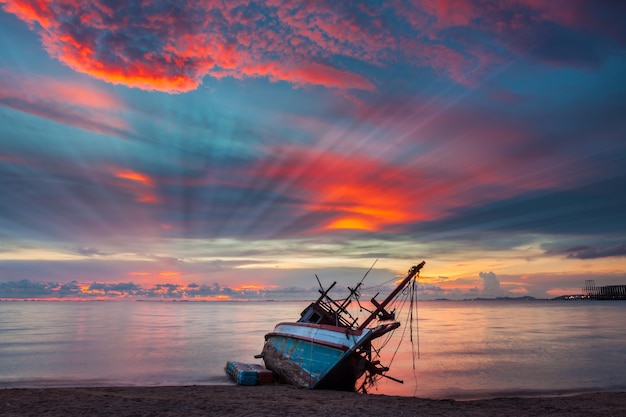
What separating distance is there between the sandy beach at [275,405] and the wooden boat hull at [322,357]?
1159 mm

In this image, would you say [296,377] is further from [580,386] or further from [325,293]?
[580,386]

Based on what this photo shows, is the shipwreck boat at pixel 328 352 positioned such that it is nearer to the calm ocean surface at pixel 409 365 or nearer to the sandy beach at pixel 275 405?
the sandy beach at pixel 275 405

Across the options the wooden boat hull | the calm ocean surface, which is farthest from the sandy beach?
the calm ocean surface

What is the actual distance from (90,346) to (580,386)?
170ft

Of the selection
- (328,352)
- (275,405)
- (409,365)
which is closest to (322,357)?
(328,352)

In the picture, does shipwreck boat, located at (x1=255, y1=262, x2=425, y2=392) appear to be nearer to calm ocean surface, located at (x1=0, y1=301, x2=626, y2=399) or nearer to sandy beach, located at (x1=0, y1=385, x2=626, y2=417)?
sandy beach, located at (x1=0, y1=385, x2=626, y2=417)

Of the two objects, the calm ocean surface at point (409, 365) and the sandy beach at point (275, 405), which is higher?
the sandy beach at point (275, 405)

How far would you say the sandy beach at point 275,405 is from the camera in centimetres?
1631

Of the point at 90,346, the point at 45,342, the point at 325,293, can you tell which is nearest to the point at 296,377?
the point at 325,293

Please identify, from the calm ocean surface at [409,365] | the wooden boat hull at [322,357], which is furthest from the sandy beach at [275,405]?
the calm ocean surface at [409,365]

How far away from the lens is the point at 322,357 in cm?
2347

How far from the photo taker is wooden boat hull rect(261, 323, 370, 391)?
22656mm

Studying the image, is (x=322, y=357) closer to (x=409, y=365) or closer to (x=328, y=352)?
(x=328, y=352)

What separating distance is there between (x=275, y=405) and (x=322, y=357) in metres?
6.10
